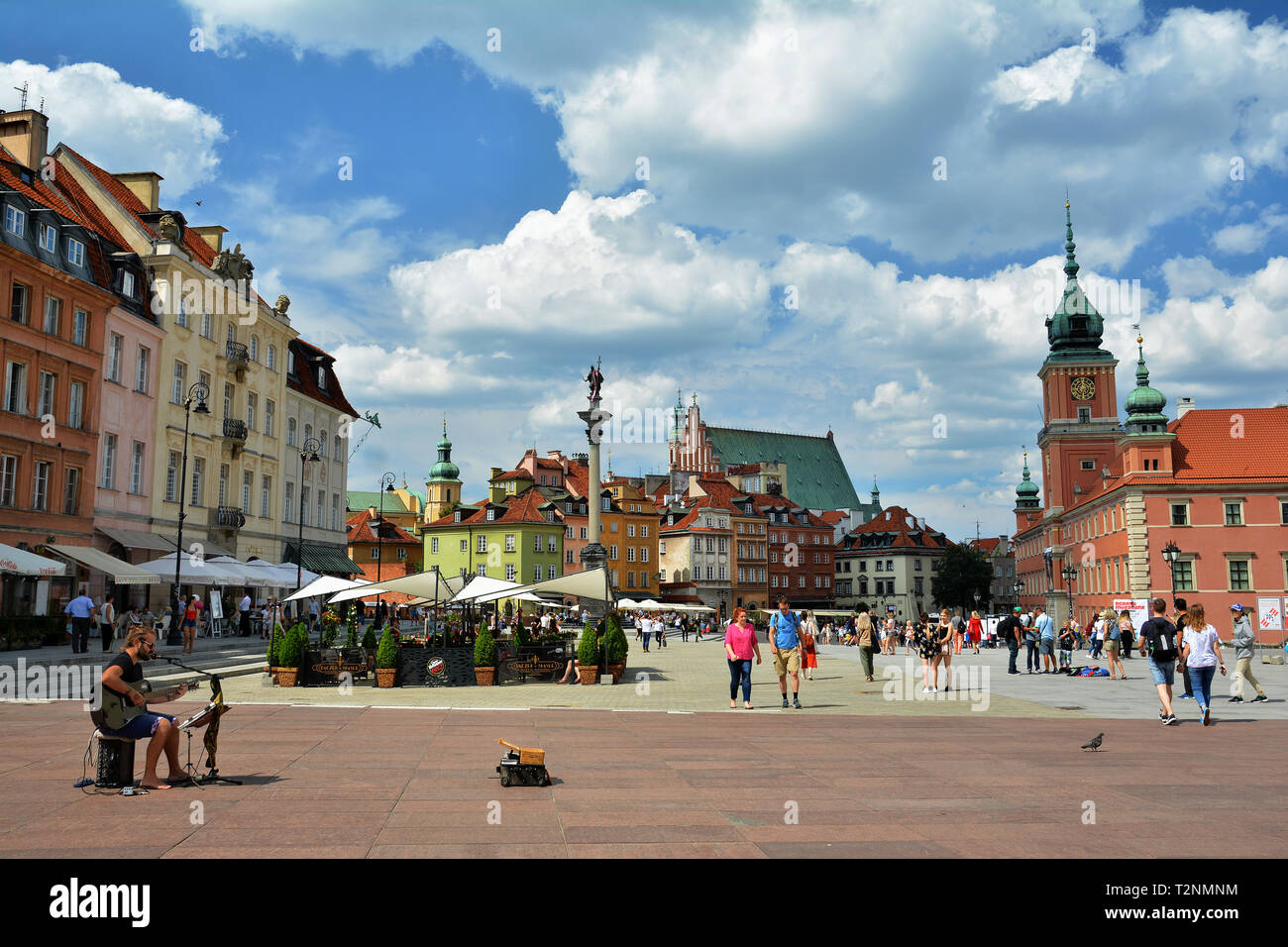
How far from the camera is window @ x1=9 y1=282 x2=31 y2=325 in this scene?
105 ft

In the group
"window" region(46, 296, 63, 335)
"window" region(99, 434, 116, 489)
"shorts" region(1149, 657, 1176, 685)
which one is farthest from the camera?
"window" region(99, 434, 116, 489)

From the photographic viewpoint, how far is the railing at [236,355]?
45.5 m

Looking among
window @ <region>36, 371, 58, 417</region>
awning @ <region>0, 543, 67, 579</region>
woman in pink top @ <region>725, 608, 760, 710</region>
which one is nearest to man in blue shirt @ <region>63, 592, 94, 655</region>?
awning @ <region>0, 543, 67, 579</region>

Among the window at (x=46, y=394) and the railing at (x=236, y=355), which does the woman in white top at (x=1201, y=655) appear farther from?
the railing at (x=236, y=355)

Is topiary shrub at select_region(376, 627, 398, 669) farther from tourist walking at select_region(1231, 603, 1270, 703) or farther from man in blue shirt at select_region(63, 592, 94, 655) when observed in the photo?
tourist walking at select_region(1231, 603, 1270, 703)

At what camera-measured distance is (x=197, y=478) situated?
43875mm

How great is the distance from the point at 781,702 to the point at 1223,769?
9116mm

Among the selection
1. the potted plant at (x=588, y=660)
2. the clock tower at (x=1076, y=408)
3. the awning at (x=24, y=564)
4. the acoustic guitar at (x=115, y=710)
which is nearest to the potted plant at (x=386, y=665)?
the potted plant at (x=588, y=660)

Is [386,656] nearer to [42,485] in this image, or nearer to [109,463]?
[42,485]

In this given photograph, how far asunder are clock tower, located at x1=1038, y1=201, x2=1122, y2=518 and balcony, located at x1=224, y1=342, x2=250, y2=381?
70.5m

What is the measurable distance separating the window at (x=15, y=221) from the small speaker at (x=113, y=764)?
29159mm

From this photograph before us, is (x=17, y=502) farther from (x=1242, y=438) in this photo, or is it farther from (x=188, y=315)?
(x=1242, y=438)

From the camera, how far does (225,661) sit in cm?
2722
